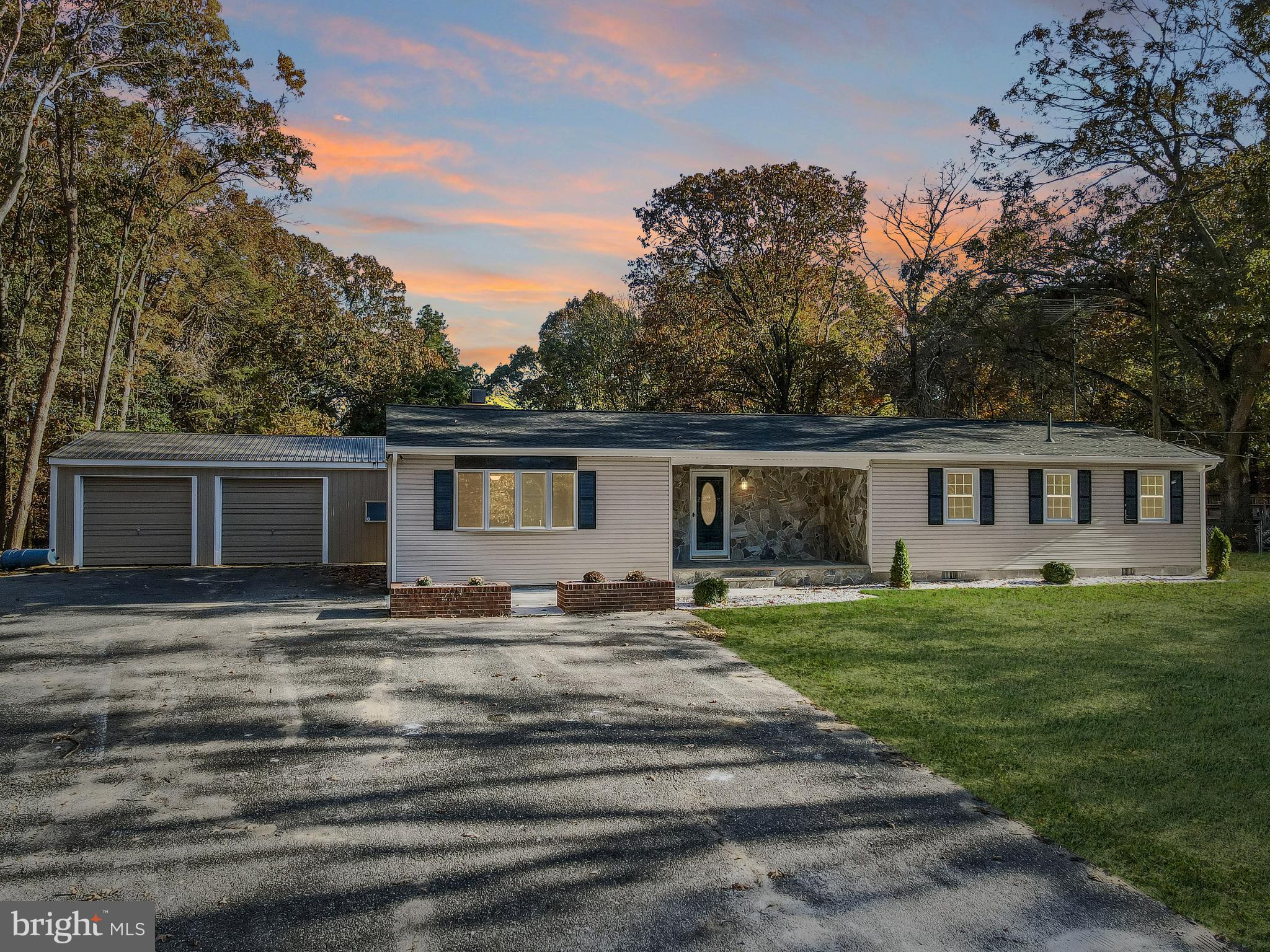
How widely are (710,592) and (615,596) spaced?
158cm

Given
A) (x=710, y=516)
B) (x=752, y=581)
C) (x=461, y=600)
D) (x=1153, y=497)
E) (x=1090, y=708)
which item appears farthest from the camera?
(x=1153, y=497)

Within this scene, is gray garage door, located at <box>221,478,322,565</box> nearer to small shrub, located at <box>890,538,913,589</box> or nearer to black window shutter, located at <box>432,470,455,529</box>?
black window shutter, located at <box>432,470,455,529</box>

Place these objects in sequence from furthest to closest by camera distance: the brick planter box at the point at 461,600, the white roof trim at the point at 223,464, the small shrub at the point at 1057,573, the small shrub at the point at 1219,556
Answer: the white roof trim at the point at 223,464 < the small shrub at the point at 1219,556 < the small shrub at the point at 1057,573 < the brick planter box at the point at 461,600

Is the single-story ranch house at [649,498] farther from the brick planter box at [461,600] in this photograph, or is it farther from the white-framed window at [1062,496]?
the brick planter box at [461,600]

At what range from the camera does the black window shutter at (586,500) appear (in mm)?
14625

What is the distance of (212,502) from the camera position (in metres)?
18.2

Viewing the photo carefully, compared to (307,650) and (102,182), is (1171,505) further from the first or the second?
(102,182)

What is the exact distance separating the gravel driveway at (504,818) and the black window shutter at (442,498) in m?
5.32

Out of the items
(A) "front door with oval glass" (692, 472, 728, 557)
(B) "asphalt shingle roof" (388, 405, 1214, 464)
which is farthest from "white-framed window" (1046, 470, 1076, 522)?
(A) "front door with oval glass" (692, 472, 728, 557)

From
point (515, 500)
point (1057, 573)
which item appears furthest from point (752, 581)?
point (1057, 573)

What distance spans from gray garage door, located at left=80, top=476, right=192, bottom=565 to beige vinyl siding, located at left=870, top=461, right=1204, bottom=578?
596 inches

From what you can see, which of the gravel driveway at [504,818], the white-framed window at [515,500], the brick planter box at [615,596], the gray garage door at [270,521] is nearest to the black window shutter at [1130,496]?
the brick planter box at [615,596]

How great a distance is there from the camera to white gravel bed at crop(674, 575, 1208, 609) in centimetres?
1311

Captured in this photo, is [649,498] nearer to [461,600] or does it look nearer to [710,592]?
[710,592]
